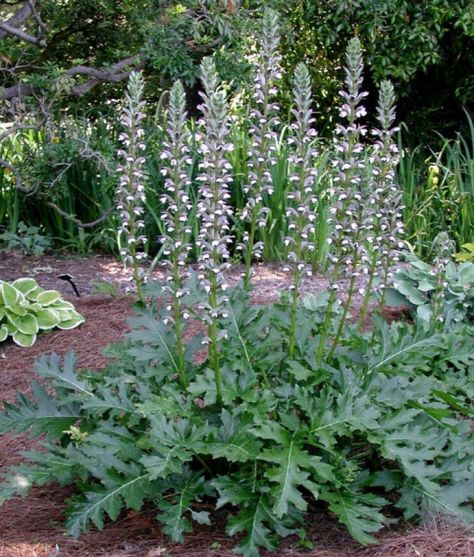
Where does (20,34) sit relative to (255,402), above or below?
above

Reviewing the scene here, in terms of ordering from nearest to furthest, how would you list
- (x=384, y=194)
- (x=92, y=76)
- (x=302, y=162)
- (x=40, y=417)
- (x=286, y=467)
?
(x=286, y=467) → (x=302, y=162) → (x=40, y=417) → (x=384, y=194) → (x=92, y=76)

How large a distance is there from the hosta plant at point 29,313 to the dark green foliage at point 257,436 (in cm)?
173

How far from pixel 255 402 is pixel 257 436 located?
18 cm

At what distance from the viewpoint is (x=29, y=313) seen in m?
5.56

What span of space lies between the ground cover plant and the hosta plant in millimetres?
1737

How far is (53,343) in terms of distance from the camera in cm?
549

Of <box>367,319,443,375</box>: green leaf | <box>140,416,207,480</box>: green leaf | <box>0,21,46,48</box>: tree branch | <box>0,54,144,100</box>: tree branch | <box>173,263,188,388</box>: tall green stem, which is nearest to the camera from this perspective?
→ <box>140,416,207,480</box>: green leaf

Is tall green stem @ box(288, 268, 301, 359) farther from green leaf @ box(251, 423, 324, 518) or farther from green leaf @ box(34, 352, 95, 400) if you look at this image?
green leaf @ box(34, 352, 95, 400)

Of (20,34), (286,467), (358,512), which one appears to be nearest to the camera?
(286,467)

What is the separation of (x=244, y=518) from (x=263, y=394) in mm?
500

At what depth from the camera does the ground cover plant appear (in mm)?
3104

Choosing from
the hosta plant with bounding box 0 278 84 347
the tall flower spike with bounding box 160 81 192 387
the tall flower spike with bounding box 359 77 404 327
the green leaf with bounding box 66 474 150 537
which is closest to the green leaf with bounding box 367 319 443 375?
the tall flower spike with bounding box 359 77 404 327

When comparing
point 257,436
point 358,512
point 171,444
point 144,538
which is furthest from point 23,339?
point 358,512

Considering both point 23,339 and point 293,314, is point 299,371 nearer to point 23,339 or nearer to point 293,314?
point 293,314
